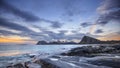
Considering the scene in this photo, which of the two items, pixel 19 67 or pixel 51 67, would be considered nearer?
pixel 51 67

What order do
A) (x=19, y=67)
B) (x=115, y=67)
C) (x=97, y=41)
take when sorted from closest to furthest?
(x=115, y=67)
(x=19, y=67)
(x=97, y=41)

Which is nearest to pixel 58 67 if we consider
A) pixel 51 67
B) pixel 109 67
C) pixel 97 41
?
pixel 51 67

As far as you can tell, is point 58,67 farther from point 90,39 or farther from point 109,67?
point 90,39

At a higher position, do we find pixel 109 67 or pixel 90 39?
pixel 90 39

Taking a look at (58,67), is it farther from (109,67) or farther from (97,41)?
(97,41)

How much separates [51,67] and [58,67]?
2.09 feet

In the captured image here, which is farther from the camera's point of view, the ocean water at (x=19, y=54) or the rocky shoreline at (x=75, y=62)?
the ocean water at (x=19, y=54)

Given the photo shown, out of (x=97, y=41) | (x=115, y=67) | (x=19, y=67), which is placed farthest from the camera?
(x=97, y=41)

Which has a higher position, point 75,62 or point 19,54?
point 19,54

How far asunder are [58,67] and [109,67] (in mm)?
3085

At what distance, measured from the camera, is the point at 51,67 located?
9016 millimetres

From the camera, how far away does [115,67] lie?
852 centimetres

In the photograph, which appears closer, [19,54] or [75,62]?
[75,62]

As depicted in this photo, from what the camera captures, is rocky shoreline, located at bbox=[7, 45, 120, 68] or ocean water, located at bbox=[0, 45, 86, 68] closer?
rocky shoreline, located at bbox=[7, 45, 120, 68]
